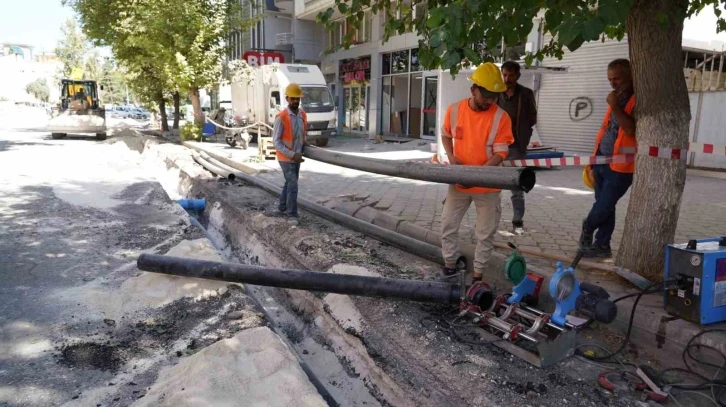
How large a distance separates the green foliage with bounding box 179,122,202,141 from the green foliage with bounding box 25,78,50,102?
100215 millimetres

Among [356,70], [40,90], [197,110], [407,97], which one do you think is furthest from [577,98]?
[40,90]

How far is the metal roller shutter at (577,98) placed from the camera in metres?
12.4

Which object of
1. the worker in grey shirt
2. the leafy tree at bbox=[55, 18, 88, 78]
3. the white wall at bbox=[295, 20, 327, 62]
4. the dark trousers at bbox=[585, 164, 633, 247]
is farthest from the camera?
the leafy tree at bbox=[55, 18, 88, 78]

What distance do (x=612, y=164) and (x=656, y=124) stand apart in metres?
0.74

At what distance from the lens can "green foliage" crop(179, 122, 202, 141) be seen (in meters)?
20.6

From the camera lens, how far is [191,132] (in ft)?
67.6

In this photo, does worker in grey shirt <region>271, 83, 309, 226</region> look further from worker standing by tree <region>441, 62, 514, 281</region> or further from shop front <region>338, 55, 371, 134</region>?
shop front <region>338, 55, 371, 134</region>

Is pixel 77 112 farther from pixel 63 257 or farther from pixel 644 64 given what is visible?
pixel 644 64

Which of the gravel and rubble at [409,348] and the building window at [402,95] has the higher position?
the building window at [402,95]

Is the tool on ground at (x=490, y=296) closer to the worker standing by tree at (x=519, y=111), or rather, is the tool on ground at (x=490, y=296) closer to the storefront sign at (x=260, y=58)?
the worker standing by tree at (x=519, y=111)

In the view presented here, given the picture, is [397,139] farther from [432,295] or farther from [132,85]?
[432,295]

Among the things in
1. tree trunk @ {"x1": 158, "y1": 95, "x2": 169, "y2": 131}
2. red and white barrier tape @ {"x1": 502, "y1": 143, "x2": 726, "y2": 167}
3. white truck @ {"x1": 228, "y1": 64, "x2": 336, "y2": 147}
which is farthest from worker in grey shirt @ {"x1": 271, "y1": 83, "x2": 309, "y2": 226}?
tree trunk @ {"x1": 158, "y1": 95, "x2": 169, "y2": 131}

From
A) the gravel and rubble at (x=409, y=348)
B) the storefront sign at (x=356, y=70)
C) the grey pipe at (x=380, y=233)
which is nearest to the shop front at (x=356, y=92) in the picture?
the storefront sign at (x=356, y=70)

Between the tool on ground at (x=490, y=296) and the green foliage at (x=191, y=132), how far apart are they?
17247 millimetres
